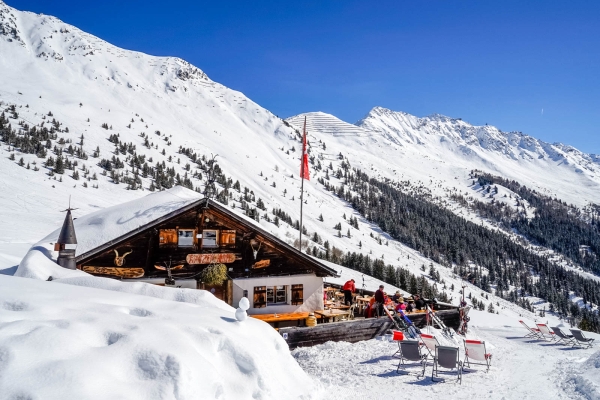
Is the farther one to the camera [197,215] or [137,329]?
[197,215]

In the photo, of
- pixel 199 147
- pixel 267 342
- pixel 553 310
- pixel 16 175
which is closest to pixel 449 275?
pixel 553 310

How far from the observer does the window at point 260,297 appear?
691 inches

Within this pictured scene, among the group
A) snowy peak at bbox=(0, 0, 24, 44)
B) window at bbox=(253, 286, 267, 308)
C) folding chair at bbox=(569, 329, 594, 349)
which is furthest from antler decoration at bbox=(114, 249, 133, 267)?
snowy peak at bbox=(0, 0, 24, 44)

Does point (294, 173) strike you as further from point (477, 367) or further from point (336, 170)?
point (477, 367)

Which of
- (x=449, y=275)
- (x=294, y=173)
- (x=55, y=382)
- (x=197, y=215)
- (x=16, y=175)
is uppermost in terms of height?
(x=294, y=173)

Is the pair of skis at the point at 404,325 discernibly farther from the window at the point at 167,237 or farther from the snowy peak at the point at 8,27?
the snowy peak at the point at 8,27

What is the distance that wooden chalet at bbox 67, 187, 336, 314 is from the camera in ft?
51.6

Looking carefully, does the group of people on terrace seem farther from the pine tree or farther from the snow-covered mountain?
the pine tree

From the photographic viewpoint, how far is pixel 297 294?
18.3 meters

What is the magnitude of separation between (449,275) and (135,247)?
3419 inches

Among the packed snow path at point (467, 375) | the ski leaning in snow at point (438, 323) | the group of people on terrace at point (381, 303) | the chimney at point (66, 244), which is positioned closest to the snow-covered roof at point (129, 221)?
the chimney at point (66, 244)

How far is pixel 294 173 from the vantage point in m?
111

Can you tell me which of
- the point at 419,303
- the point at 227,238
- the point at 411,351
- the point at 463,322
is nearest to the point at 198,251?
the point at 227,238

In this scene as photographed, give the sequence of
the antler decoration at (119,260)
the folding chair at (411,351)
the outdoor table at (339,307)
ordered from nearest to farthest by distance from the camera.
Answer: the folding chair at (411,351), the antler decoration at (119,260), the outdoor table at (339,307)
